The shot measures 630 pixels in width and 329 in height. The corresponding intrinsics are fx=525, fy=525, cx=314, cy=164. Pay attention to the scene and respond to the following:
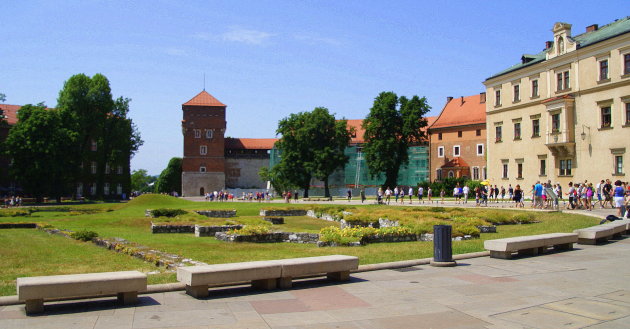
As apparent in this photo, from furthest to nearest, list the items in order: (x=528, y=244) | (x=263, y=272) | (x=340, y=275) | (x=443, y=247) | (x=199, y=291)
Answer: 1. (x=528, y=244)
2. (x=443, y=247)
3. (x=340, y=275)
4. (x=263, y=272)
5. (x=199, y=291)

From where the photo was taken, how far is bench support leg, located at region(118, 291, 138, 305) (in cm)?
814

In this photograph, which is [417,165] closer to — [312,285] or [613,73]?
[613,73]

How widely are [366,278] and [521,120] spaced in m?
47.9

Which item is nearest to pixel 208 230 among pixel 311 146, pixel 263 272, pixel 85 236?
pixel 85 236

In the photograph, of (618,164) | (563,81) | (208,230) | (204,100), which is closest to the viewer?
(208,230)

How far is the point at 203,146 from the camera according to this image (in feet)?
326

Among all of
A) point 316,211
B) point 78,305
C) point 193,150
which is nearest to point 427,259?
point 78,305

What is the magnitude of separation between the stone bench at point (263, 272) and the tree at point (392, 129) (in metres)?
62.5

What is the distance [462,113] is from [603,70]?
38.5 m

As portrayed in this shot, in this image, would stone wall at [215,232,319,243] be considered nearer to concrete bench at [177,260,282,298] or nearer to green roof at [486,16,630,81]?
concrete bench at [177,260,282,298]

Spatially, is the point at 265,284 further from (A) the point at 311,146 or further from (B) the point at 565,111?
(A) the point at 311,146

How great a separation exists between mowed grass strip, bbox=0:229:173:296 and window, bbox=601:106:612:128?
135ft

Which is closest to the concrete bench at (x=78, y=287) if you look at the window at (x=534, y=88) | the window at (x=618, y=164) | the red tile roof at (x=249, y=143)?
the window at (x=618, y=164)

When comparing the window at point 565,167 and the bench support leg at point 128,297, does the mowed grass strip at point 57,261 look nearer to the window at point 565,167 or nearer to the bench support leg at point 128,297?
the bench support leg at point 128,297
